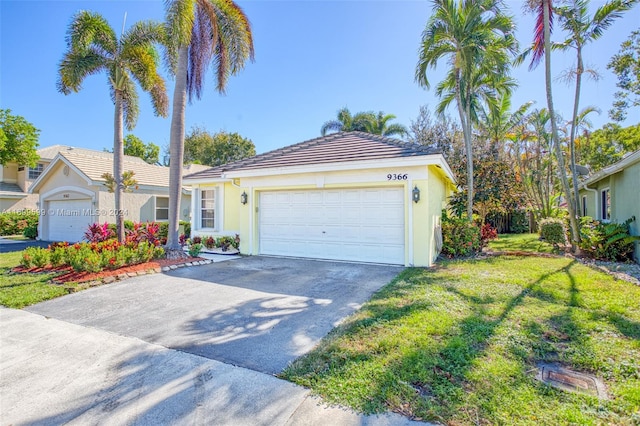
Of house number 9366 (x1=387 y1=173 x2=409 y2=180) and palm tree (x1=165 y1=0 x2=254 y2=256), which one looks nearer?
house number 9366 (x1=387 y1=173 x2=409 y2=180)

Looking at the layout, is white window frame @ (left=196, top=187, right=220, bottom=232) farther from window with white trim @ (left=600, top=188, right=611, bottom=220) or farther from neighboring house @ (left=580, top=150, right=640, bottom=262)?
window with white trim @ (left=600, top=188, right=611, bottom=220)

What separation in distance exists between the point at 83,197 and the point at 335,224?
14389 mm

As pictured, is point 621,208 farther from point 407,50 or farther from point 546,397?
point 546,397

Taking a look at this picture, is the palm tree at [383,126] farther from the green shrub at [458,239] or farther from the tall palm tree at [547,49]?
the green shrub at [458,239]

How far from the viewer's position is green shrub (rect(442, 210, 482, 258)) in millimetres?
10938

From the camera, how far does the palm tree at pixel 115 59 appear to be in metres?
9.94

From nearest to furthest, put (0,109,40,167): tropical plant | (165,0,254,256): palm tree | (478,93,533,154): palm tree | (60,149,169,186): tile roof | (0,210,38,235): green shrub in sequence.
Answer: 1. (165,0,254,256): palm tree
2. (60,149,169,186): tile roof
3. (478,93,533,154): palm tree
4. (0,210,38,235): green shrub
5. (0,109,40,167): tropical plant

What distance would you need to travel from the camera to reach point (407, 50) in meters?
12.9

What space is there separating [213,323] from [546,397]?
423 cm

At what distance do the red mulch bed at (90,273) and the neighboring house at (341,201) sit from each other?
2855 millimetres

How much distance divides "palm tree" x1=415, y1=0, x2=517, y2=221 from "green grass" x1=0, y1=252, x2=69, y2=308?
42.1ft

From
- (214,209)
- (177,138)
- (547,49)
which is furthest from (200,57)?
(547,49)

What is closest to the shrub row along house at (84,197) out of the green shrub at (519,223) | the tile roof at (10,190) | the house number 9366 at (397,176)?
the tile roof at (10,190)

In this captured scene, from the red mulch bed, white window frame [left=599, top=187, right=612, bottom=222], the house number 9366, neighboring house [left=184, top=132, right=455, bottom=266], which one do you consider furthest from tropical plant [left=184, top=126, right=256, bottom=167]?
white window frame [left=599, top=187, right=612, bottom=222]
